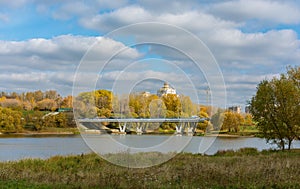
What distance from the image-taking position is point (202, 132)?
27000mm

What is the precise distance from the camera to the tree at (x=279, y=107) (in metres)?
31.7

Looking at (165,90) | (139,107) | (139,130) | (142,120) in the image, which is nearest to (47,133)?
(139,130)

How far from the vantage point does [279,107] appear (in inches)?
1272

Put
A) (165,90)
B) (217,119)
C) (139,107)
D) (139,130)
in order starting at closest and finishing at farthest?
(165,90)
(139,107)
(217,119)
(139,130)

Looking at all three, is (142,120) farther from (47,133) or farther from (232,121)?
(47,133)

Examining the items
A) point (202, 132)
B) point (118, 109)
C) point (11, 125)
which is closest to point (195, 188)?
point (118, 109)

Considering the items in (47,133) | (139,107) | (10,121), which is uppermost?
(139,107)

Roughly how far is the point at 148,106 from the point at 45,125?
66054mm

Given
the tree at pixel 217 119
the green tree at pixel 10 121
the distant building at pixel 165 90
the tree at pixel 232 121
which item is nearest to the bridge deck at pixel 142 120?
the tree at pixel 217 119

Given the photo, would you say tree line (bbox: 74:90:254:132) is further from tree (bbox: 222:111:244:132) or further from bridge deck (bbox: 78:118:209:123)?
tree (bbox: 222:111:244:132)

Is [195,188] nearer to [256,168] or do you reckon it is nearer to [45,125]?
[256,168]

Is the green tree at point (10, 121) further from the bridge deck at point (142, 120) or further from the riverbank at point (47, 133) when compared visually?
the bridge deck at point (142, 120)

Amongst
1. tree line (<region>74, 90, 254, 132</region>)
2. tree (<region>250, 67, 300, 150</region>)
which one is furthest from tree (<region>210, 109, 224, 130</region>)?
tree (<region>250, 67, 300, 150</region>)

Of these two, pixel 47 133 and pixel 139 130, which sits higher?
pixel 139 130
